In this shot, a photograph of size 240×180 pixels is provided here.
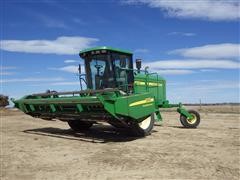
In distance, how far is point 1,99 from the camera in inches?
1373

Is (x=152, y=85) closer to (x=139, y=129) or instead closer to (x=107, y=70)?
(x=107, y=70)

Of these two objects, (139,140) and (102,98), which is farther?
(139,140)

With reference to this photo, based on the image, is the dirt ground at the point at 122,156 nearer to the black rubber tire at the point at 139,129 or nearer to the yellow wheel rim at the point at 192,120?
the black rubber tire at the point at 139,129

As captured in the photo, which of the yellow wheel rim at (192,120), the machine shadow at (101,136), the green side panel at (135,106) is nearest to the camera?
the green side panel at (135,106)

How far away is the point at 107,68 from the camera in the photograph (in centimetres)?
1159

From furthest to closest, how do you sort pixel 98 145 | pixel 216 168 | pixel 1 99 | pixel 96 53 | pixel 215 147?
1. pixel 1 99
2. pixel 96 53
3. pixel 98 145
4. pixel 215 147
5. pixel 216 168

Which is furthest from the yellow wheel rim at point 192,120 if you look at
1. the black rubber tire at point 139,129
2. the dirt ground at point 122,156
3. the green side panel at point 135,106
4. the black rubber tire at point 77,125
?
the black rubber tire at point 77,125

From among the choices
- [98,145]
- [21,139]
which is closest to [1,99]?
[21,139]

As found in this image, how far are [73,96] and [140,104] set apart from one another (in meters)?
2.11

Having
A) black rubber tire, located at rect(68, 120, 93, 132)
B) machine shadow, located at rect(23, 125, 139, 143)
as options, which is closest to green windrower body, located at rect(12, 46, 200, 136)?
machine shadow, located at rect(23, 125, 139, 143)

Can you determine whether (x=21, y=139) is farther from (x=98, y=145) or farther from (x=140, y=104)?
(x=140, y=104)

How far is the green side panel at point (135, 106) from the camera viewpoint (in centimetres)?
932

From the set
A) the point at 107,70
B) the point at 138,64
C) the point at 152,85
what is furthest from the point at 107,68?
the point at 152,85

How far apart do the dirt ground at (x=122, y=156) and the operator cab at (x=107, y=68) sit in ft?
5.39
